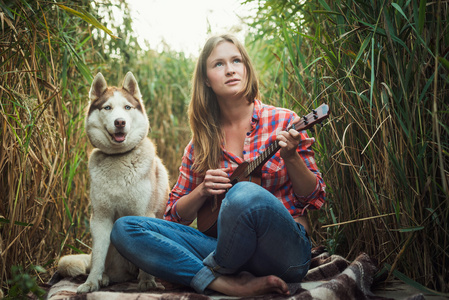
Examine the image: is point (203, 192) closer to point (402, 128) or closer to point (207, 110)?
point (207, 110)

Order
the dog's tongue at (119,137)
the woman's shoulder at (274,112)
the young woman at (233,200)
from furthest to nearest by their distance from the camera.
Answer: the dog's tongue at (119,137) < the woman's shoulder at (274,112) < the young woman at (233,200)

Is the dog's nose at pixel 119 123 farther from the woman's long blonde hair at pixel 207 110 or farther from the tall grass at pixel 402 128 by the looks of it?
the tall grass at pixel 402 128

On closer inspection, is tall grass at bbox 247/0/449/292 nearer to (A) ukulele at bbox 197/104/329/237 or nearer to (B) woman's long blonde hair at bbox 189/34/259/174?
(A) ukulele at bbox 197/104/329/237

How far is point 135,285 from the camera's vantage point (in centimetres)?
218

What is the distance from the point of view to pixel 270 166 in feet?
6.61

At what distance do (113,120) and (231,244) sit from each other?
103 centimetres

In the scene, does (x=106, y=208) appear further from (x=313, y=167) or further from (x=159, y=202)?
(x=313, y=167)

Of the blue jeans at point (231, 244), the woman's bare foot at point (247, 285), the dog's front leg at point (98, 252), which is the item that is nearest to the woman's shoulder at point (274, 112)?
the blue jeans at point (231, 244)

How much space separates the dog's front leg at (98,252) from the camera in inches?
79.8

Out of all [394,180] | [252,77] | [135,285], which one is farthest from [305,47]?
[135,285]

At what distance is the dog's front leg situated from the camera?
2027 mm

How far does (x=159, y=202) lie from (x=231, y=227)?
85 cm

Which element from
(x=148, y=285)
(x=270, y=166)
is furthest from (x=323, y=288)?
(x=148, y=285)

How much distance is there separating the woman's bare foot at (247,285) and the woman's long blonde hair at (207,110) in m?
0.62
